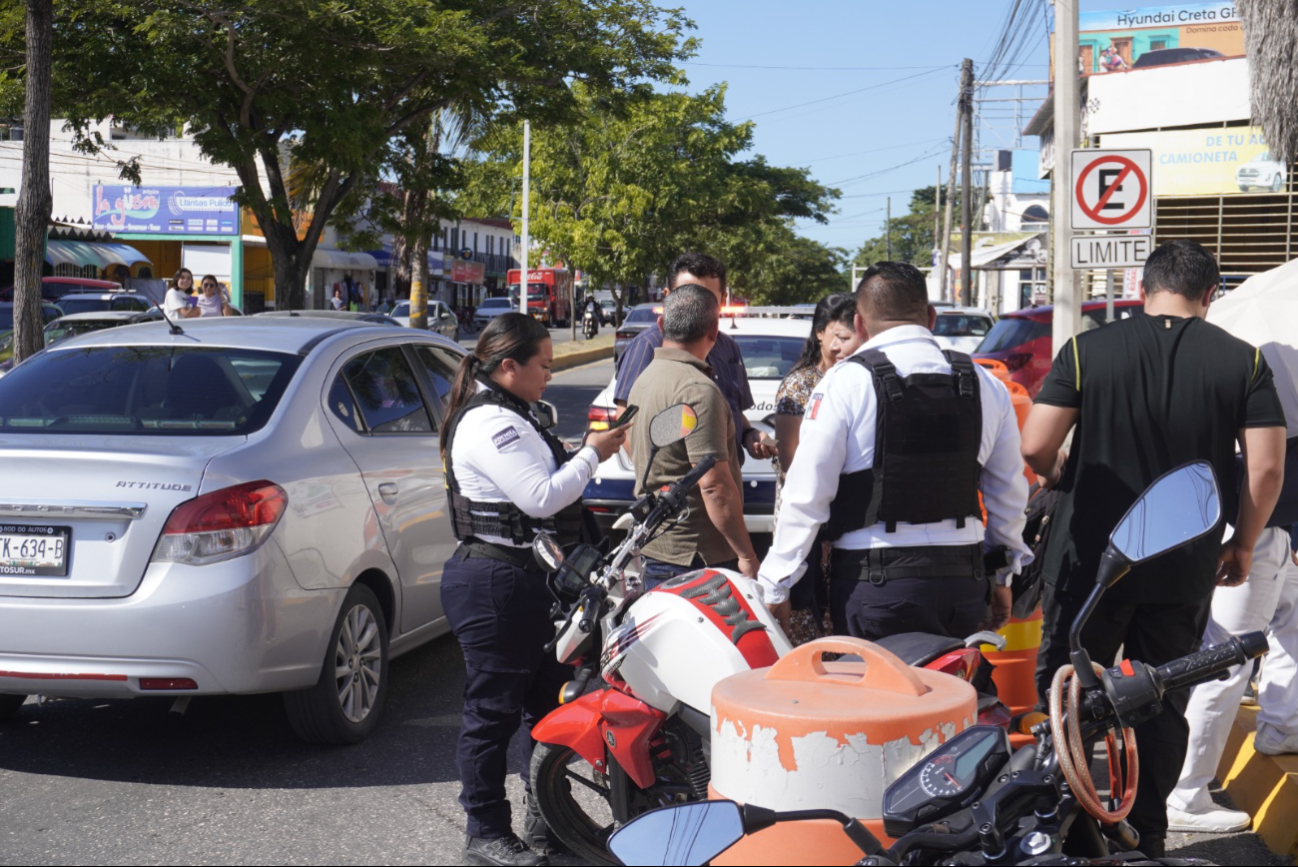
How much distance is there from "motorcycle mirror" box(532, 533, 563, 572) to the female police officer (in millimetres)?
246

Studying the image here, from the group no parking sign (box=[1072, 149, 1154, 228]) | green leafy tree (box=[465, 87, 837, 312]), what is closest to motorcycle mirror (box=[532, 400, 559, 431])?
no parking sign (box=[1072, 149, 1154, 228])

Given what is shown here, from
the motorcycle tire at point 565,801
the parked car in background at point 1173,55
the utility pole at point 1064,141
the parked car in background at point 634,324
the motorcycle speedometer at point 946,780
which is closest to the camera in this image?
the motorcycle speedometer at point 946,780

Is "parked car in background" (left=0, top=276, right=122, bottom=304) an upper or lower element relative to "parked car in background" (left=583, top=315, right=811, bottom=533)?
upper

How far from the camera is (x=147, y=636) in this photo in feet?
14.9

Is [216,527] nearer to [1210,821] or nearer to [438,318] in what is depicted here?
[1210,821]

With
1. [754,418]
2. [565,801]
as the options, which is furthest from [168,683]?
[754,418]

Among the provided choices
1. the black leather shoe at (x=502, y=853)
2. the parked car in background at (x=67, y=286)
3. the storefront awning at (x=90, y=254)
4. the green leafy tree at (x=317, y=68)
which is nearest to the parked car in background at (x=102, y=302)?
the green leafy tree at (x=317, y=68)

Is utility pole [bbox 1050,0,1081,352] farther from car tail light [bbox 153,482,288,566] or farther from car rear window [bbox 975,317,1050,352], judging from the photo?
car tail light [bbox 153,482,288,566]

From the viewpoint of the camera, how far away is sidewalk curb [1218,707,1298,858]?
14.0 ft

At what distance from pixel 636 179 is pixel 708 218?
878cm

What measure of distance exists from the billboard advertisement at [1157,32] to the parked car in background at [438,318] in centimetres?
2217

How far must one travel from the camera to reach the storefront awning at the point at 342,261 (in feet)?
179

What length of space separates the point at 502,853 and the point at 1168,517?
2.38 metres

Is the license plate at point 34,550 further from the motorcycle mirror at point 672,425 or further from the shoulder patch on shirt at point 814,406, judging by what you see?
the shoulder patch on shirt at point 814,406
